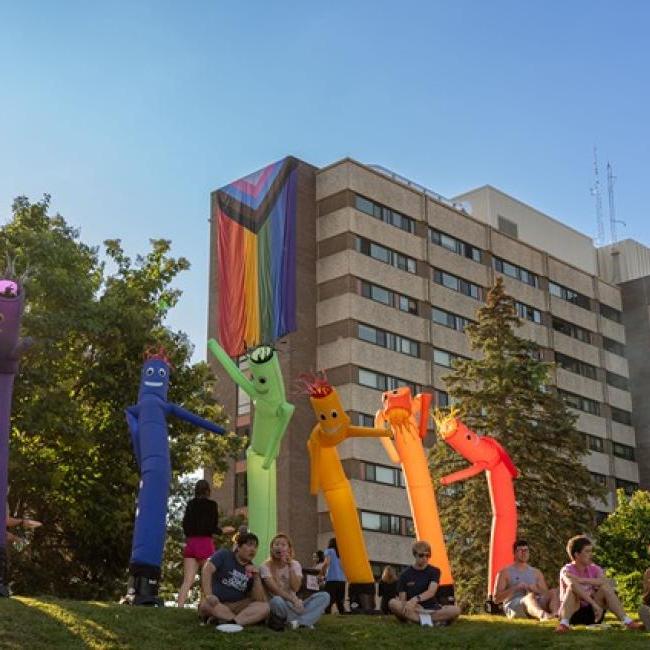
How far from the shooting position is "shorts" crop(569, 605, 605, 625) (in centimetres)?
1384

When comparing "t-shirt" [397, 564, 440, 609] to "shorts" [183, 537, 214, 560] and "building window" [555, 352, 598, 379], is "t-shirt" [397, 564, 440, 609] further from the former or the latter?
"building window" [555, 352, 598, 379]

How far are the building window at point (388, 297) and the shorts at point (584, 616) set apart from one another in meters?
42.6

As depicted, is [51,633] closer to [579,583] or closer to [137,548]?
[137,548]

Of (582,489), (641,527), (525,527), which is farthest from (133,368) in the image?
(641,527)

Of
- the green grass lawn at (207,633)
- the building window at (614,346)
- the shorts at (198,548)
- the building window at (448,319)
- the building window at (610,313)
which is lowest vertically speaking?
Result: the green grass lawn at (207,633)

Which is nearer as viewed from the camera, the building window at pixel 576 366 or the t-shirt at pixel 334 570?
the t-shirt at pixel 334 570

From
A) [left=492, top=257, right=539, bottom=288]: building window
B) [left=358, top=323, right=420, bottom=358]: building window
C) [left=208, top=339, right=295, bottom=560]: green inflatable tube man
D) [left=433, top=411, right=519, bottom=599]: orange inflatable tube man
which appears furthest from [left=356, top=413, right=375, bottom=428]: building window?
[left=208, top=339, right=295, bottom=560]: green inflatable tube man

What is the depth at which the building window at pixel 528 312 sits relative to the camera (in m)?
66.2

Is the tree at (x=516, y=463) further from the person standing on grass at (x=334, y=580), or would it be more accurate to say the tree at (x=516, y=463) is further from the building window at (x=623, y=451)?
the building window at (x=623, y=451)

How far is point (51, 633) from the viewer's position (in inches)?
475

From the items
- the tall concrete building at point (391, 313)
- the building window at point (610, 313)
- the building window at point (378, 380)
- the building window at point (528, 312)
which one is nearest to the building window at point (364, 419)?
the tall concrete building at point (391, 313)

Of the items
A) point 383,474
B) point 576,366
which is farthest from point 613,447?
point 383,474

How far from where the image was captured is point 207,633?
12.8 m

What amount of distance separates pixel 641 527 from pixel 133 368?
98.9 ft
